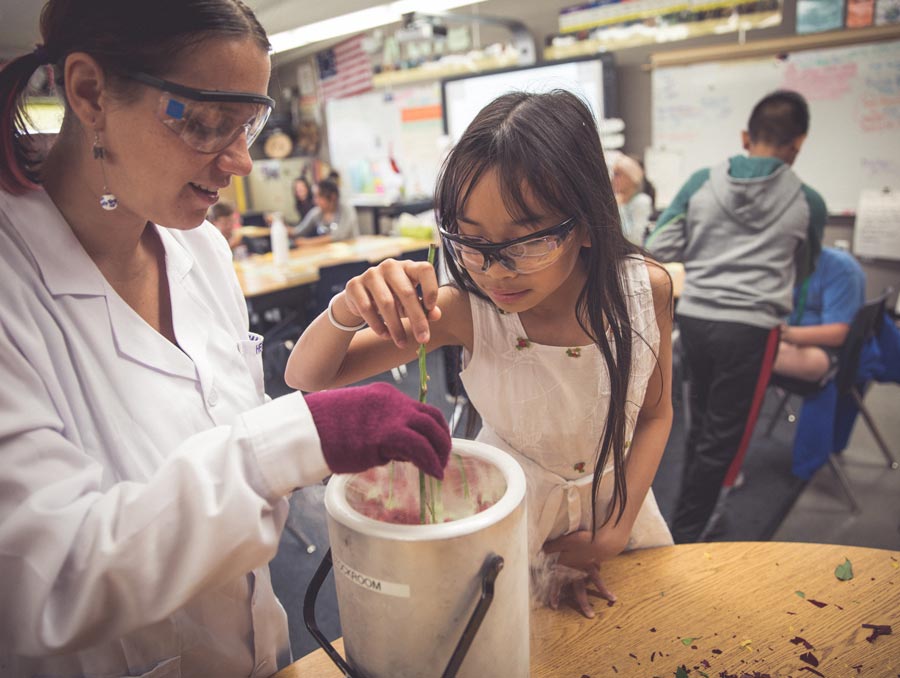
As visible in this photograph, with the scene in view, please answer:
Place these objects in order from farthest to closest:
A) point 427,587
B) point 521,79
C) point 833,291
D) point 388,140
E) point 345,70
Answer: point 345,70 → point 388,140 → point 521,79 → point 833,291 → point 427,587

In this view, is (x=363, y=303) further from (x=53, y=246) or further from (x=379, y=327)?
(x=53, y=246)

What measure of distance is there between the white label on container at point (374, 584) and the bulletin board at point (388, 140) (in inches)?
254

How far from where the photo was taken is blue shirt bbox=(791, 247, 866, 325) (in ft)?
10.4

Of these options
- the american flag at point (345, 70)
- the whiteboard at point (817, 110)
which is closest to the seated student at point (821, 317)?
the whiteboard at point (817, 110)

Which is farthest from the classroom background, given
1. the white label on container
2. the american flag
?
the white label on container

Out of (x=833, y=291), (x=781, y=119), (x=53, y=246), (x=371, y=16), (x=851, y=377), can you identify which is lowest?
(x=851, y=377)

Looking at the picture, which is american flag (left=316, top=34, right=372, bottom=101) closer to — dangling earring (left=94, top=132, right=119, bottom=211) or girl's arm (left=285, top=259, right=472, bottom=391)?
girl's arm (left=285, top=259, right=472, bottom=391)

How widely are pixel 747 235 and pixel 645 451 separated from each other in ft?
6.32

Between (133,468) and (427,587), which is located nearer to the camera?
(427,587)

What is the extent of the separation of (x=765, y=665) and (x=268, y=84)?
40.7 inches

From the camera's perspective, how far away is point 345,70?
25.9ft

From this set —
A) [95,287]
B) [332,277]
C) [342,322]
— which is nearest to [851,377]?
[342,322]

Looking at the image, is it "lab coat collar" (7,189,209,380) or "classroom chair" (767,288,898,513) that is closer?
"lab coat collar" (7,189,209,380)

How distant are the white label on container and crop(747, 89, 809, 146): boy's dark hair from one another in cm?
276
